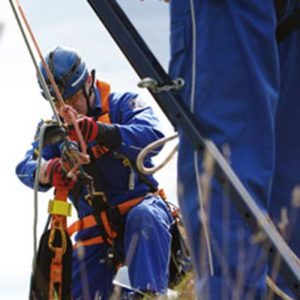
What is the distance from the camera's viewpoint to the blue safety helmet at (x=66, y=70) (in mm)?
8172

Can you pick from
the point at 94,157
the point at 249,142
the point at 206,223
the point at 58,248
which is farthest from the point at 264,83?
the point at 94,157

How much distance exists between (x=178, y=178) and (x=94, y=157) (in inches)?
191

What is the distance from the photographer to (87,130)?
7043 millimetres

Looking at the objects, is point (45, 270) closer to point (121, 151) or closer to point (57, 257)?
point (57, 257)

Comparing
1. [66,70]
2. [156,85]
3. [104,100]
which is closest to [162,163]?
[156,85]

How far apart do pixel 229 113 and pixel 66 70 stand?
5765mm

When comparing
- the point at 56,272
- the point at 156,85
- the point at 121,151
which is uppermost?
the point at 156,85

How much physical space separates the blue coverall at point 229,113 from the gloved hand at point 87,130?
4.05 meters

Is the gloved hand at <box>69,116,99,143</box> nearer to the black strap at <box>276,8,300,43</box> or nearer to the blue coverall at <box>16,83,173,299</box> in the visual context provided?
the blue coverall at <box>16,83,173,299</box>

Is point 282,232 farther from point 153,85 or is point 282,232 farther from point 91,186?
point 91,186

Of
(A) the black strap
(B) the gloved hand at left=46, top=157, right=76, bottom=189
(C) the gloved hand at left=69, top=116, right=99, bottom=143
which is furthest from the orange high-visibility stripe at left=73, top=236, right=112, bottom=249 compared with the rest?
(A) the black strap

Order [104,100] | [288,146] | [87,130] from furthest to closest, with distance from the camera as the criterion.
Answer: [104,100] → [87,130] → [288,146]

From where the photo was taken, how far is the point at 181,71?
113 inches

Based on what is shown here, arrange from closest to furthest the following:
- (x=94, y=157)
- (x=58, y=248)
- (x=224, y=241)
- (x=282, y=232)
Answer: (x=224, y=241), (x=282, y=232), (x=58, y=248), (x=94, y=157)
